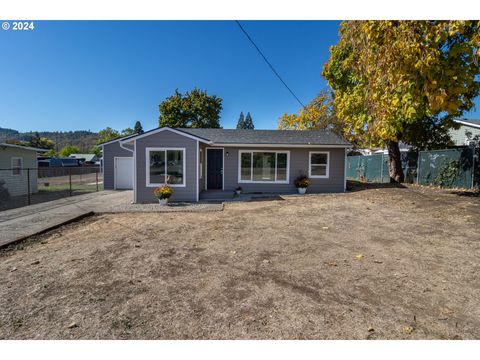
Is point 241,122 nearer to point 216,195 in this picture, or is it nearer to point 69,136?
point 216,195

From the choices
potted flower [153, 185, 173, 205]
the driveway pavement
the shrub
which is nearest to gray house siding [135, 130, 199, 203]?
potted flower [153, 185, 173, 205]

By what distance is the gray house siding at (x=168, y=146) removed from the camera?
10.2 meters

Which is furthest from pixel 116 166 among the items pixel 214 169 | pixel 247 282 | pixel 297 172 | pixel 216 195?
pixel 247 282

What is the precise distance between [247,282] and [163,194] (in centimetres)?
720

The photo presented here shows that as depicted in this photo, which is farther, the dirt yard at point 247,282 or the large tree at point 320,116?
the large tree at point 320,116

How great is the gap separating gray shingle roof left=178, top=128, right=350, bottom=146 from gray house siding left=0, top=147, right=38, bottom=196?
9.49 meters

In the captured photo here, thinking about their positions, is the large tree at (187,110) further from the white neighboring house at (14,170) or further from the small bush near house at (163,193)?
the small bush near house at (163,193)

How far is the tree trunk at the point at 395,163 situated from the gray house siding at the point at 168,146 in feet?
39.2

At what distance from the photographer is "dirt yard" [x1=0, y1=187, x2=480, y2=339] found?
93.7 inches

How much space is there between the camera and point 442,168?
38.5ft

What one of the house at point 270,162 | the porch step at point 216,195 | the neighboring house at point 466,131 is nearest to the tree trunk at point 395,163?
the house at point 270,162

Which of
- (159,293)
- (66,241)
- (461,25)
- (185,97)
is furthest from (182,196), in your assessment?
(185,97)

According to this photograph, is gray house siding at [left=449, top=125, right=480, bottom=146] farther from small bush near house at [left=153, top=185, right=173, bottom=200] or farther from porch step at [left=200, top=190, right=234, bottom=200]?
small bush near house at [left=153, top=185, right=173, bottom=200]

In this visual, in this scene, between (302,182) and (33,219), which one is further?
(302,182)
